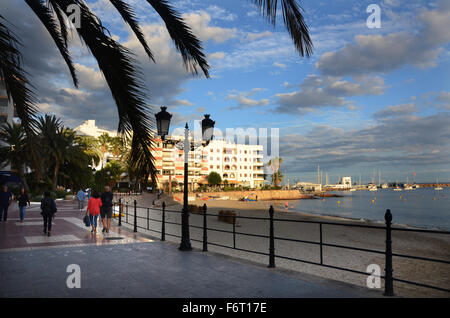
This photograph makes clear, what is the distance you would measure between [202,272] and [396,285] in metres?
7.58

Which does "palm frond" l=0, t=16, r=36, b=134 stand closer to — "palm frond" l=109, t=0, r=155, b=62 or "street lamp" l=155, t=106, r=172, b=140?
"palm frond" l=109, t=0, r=155, b=62

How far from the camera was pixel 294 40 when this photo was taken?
3.63 metres

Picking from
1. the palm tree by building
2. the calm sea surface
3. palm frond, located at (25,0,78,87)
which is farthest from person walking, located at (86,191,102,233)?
the palm tree by building

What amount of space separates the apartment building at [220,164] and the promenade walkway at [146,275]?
86.8 meters

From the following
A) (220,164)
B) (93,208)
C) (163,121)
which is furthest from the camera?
(220,164)

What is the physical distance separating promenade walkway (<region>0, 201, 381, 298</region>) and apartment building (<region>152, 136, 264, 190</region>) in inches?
3416

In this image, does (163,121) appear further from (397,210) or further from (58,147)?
(397,210)

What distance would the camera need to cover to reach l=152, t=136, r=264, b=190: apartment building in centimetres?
10331

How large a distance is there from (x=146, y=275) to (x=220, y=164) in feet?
358

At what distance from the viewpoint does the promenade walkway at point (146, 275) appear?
5508 millimetres

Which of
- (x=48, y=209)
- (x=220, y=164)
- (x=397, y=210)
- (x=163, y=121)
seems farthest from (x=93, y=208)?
(x=220, y=164)

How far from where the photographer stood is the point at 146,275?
262 inches

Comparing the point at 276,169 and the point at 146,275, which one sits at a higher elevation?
the point at 276,169

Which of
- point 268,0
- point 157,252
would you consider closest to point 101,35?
point 268,0
